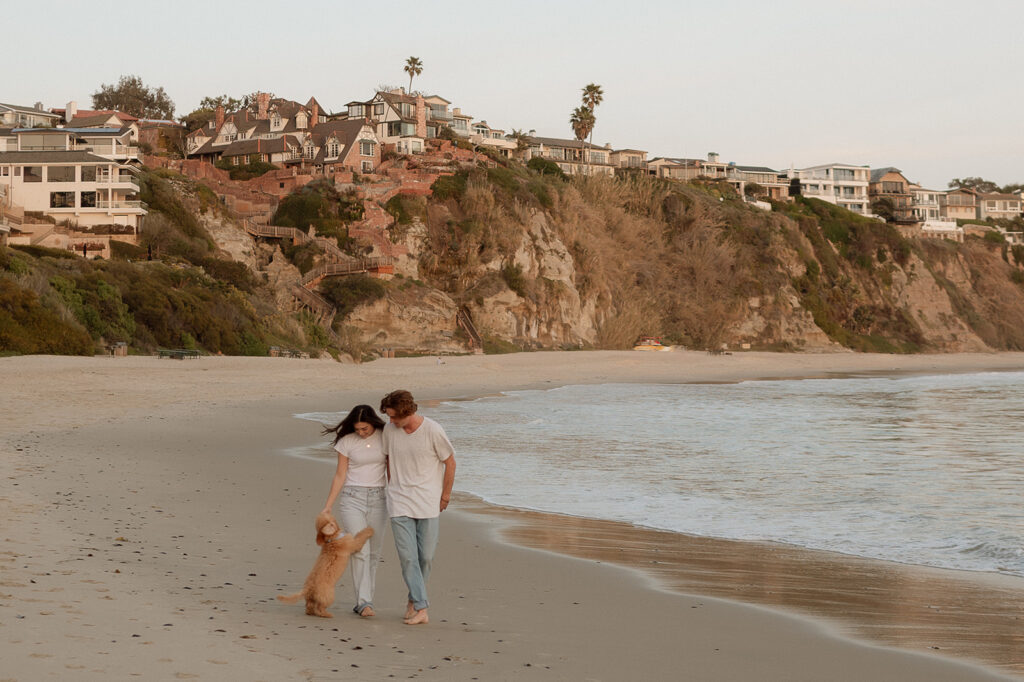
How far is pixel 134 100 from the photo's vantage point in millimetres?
100312

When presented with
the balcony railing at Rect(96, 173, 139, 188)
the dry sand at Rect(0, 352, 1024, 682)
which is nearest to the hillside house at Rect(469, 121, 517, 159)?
the balcony railing at Rect(96, 173, 139, 188)

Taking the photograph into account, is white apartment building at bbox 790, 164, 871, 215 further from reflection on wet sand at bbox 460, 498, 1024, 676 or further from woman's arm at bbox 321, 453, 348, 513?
woman's arm at bbox 321, 453, 348, 513

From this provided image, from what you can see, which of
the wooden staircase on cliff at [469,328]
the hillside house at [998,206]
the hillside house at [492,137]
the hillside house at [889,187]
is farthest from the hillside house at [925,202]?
the wooden staircase on cliff at [469,328]

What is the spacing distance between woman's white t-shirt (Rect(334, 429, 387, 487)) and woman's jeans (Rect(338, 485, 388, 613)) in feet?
0.16

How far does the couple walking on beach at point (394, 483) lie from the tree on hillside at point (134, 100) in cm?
10128

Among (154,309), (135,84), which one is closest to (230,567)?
(154,309)

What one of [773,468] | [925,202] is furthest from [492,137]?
[773,468]

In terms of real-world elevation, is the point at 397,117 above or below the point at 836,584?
above

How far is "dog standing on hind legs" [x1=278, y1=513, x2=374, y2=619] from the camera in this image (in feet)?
20.3

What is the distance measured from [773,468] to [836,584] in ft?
27.8

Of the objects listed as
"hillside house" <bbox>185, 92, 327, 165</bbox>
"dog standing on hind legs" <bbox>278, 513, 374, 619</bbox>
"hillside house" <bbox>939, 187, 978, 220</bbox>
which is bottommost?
"dog standing on hind legs" <bbox>278, 513, 374, 619</bbox>

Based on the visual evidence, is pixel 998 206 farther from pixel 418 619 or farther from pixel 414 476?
pixel 418 619

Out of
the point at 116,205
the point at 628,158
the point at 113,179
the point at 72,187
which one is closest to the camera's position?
the point at 116,205

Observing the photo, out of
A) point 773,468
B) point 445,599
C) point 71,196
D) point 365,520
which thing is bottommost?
point 773,468
